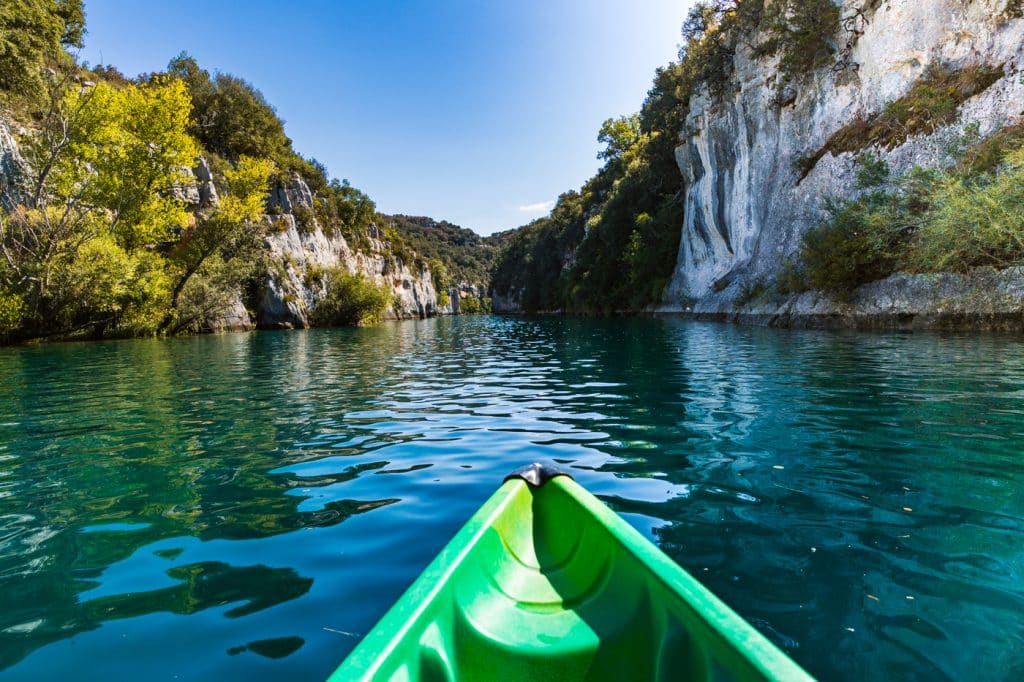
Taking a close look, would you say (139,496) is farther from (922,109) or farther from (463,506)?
(922,109)

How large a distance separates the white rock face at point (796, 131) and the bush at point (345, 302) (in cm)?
2784

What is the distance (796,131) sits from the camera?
26.8 metres

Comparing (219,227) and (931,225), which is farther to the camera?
(219,227)

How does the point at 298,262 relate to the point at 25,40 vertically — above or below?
below

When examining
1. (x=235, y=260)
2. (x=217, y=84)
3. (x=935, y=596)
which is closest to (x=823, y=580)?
(x=935, y=596)

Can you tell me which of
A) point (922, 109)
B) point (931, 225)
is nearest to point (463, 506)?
point (931, 225)

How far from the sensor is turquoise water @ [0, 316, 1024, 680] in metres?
2.32

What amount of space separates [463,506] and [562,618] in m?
1.85

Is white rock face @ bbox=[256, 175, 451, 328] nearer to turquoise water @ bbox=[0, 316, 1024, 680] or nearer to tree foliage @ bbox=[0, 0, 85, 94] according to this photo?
tree foliage @ bbox=[0, 0, 85, 94]

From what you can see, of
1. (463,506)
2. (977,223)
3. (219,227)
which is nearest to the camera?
(463,506)

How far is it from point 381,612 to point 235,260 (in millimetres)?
38077

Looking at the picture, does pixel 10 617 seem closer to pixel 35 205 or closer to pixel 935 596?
pixel 935 596

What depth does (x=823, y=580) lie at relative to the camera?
2748 millimetres

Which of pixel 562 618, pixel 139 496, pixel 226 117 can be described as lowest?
pixel 139 496
